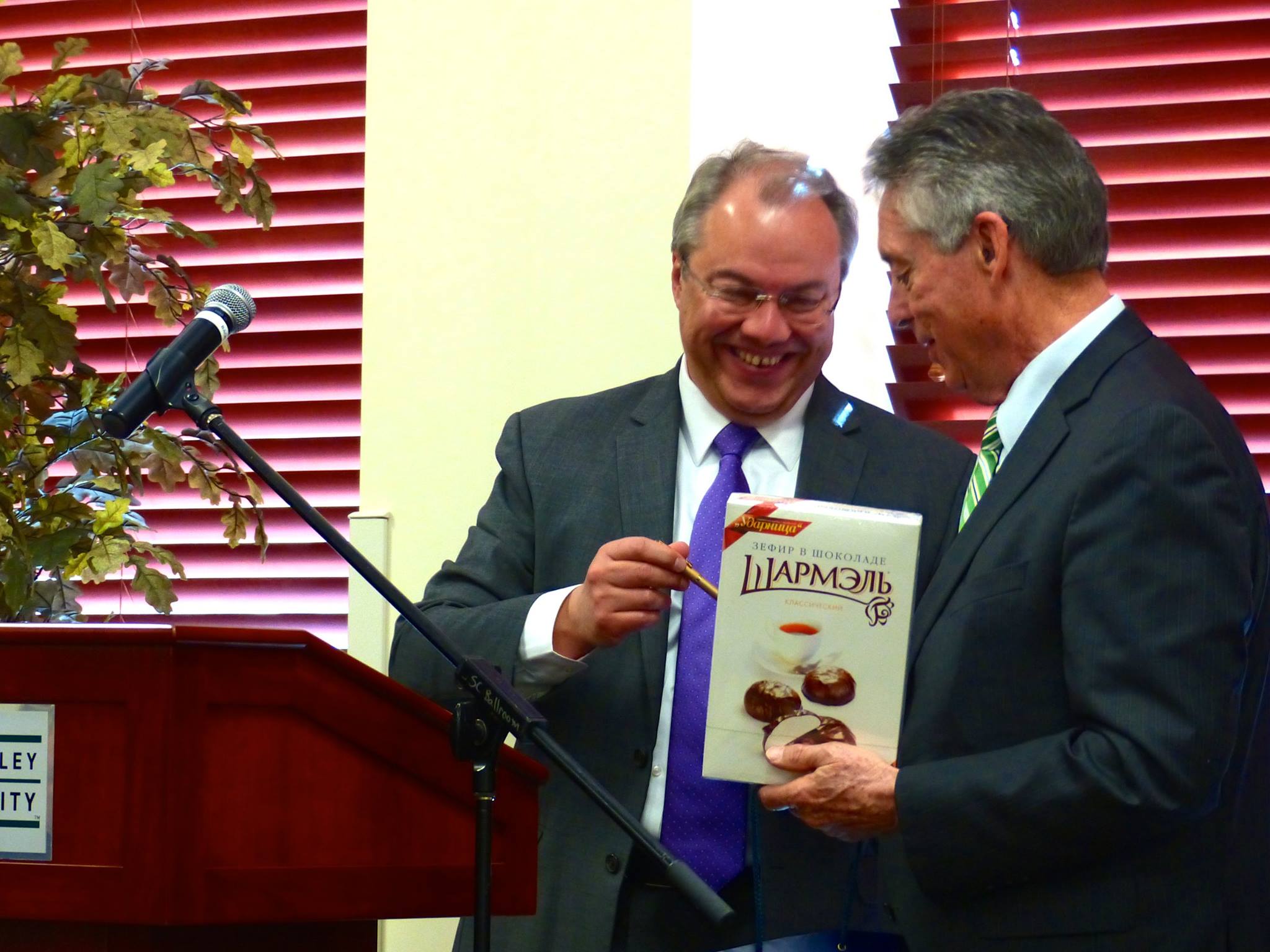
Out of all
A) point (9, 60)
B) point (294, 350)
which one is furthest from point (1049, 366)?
point (294, 350)

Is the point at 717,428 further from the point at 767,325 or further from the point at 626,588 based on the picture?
the point at 626,588

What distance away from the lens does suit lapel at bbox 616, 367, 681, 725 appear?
79.7 inches

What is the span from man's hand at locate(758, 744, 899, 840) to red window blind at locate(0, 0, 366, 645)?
178 cm

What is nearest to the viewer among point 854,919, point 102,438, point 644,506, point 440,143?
point 854,919

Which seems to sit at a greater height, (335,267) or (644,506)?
(335,267)

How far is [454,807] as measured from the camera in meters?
1.54

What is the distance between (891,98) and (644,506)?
119 centimetres

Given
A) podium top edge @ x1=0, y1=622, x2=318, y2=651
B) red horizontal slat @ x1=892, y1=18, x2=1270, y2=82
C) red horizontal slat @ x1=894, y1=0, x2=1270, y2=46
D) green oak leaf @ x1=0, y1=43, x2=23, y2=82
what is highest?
red horizontal slat @ x1=894, y1=0, x2=1270, y2=46

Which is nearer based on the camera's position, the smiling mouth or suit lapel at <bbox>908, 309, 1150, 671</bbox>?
suit lapel at <bbox>908, 309, 1150, 671</bbox>

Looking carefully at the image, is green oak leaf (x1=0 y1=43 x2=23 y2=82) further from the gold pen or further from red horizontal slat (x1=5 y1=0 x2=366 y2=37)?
the gold pen

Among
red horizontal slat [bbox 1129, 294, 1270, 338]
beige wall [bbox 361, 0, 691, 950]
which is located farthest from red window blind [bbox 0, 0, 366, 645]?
red horizontal slat [bbox 1129, 294, 1270, 338]

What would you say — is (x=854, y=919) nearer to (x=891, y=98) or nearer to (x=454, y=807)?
(x=454, y=807)

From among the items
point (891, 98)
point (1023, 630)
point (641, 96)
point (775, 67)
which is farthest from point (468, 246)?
point (1023, 630)

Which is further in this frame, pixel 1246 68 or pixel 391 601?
pixel 1246 68
